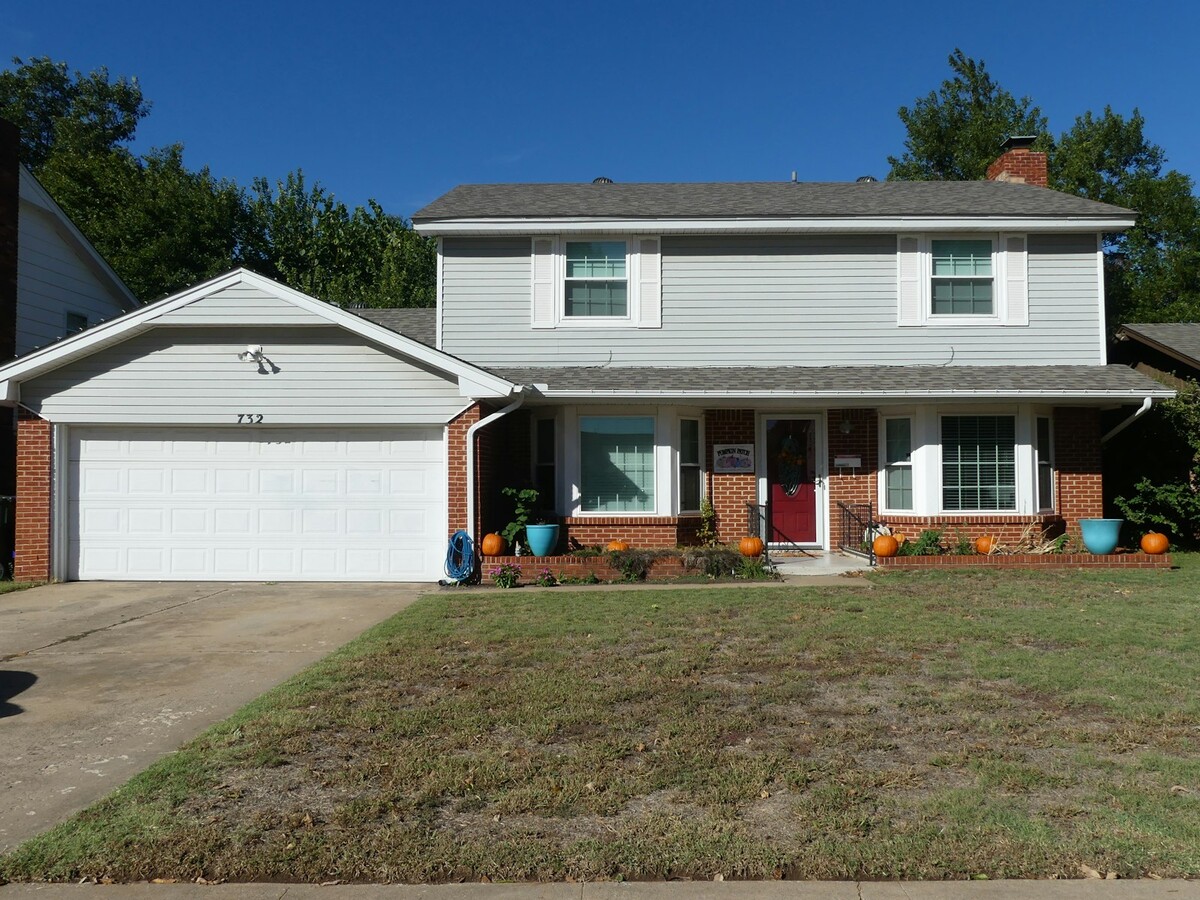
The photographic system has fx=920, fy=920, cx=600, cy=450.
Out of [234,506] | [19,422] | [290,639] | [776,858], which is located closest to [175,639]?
[290,639]

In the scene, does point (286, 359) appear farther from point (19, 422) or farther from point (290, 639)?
point (290, 639)

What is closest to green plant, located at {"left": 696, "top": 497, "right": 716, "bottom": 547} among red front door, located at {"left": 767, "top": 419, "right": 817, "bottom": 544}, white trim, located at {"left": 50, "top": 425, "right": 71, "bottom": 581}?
red front door, located at {"left": 767, "top": 419, "right": 817, "bottom": 544}

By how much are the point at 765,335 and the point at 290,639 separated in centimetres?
911

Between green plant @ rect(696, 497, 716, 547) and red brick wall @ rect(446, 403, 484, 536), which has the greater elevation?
red brick wall @ rect(446, 403, 484, 536)

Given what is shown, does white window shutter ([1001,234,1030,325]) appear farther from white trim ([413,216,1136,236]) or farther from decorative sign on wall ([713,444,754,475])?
decorative sign on wall ([713,444,754,475])

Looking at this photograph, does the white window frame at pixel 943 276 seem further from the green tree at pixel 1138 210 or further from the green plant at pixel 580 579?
the green tree at pixel 1138 210

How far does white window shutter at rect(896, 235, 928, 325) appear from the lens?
1484cm

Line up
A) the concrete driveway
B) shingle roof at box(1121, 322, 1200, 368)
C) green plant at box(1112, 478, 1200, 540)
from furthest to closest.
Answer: shingle roof at box(1121, 322, 1200, 368), green plant at box(1112, 478, 1200, 540), the concrete driveway

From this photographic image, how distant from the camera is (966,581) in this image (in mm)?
11883

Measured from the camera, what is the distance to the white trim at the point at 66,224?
56.0ft

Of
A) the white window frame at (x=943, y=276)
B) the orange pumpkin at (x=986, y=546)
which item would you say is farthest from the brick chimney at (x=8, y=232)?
the orange pumpkin at (x=986, y=546)

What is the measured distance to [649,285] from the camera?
14.9 m

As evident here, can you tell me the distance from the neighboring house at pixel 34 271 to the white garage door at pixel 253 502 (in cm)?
448

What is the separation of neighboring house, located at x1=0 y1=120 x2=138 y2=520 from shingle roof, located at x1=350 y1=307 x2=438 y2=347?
20.1 feet
